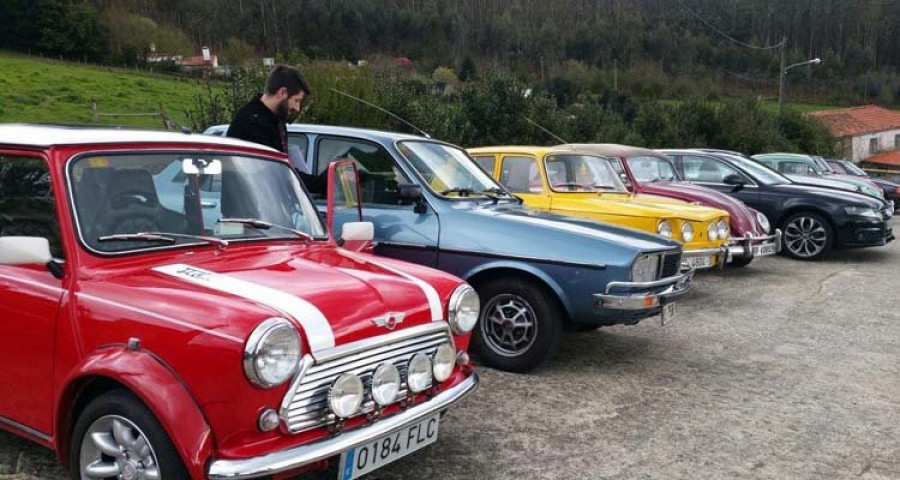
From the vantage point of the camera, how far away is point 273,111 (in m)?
5.44

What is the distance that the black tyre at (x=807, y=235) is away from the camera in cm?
1192

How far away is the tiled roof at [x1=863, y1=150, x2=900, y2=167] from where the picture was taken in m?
62.7

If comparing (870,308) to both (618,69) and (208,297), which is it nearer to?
(208,297)

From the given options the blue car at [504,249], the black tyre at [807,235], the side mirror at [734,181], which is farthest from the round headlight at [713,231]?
the black tyre at [807,235]

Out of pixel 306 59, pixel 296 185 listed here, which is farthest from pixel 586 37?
pixel 296 185

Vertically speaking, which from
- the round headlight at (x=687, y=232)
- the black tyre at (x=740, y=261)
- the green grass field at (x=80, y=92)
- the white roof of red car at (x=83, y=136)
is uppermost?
the green grass field at (x=80, y=92)

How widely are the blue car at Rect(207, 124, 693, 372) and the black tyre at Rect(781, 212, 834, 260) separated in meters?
6.78

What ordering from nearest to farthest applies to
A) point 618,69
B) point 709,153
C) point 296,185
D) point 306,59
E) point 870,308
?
point 296,185
point 870,308
point 709,153
point 306,59
point 618,69

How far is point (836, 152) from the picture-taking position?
47500 mm

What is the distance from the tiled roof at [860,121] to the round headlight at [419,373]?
6499 centimetres

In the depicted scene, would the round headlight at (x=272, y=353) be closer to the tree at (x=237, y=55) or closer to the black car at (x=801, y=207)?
the black car at (x=801, y=207)

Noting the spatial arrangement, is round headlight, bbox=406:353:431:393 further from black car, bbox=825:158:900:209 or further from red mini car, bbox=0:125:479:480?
black car, bbox=825:158:900:209

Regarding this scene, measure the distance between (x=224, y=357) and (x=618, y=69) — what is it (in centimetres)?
9321

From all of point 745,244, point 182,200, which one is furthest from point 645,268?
point 745,244
